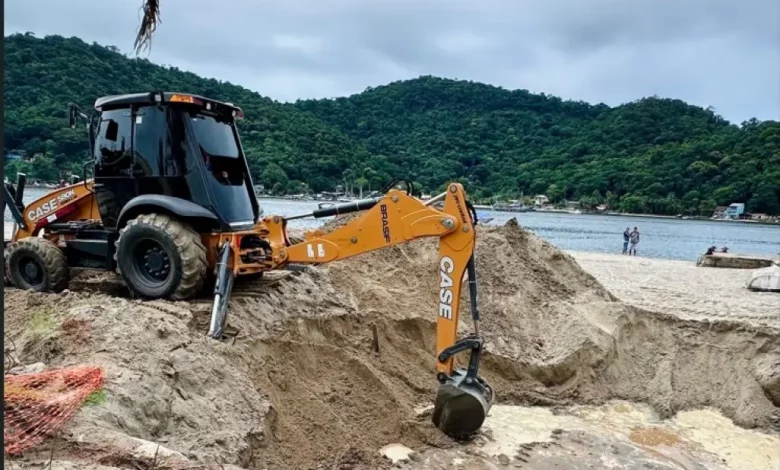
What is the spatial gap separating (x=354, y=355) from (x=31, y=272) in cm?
371

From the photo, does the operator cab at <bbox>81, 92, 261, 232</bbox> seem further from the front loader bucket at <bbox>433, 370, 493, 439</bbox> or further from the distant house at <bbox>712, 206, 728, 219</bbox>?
the distant house at <bbox>712, 206, 728, 219</bbox>

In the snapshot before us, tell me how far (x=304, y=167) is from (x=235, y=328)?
76.5 feet

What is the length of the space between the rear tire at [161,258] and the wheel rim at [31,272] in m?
1.23

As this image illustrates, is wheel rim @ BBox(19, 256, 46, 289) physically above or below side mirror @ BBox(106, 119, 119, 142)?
below

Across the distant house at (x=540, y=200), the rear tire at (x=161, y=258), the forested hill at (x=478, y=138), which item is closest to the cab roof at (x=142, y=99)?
the rear tire at (x=161, y=258)

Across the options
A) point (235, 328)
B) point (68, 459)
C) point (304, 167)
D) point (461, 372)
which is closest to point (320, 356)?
point (235, 328)

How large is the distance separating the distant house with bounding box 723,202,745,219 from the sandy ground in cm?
4492

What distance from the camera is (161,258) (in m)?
6.16

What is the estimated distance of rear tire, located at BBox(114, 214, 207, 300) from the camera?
5.93 metres

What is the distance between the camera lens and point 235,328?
19.2 feet

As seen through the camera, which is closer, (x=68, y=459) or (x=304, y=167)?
(x=68, y=459)

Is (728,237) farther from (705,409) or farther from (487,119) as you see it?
(705,409)

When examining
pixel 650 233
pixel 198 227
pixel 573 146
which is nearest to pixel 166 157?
pixel 198 227

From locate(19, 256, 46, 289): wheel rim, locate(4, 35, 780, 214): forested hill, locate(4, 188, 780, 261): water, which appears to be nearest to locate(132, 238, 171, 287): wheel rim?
locate(19, 256, 46, 289): wheel rim
